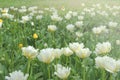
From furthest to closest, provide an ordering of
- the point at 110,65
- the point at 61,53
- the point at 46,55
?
the point at 61,53, the point at 46,55, the point at 110,65

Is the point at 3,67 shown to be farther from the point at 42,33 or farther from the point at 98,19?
the point at 98,19

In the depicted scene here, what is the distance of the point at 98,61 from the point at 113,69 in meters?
0.24

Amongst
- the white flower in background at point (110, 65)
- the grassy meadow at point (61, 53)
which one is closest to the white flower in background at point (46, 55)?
the grassy meadow at point (61, 53)

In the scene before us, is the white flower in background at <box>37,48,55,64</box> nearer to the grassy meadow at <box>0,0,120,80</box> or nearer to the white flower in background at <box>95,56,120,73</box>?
the grassy meadow at <box>0,0,120,80</box>

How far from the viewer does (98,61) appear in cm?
314

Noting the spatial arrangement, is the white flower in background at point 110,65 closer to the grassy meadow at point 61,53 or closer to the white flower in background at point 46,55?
the grassy meadow at point 61,53

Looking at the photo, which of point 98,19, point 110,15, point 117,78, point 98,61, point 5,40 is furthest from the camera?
point 110,15

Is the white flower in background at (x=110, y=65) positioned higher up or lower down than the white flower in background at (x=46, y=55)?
lower down

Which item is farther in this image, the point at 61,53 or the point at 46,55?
the point at 61,53

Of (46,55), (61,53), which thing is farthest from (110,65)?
(61,53)

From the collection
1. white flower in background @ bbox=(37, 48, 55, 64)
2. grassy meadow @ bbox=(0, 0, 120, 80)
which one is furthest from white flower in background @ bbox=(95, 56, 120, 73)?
white flower in background @ bbox=(37, 48, 55, 64)

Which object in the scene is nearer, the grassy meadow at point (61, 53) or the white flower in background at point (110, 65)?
the white flower in background at point (110, 65)

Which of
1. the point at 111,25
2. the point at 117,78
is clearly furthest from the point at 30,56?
the point at 111,25

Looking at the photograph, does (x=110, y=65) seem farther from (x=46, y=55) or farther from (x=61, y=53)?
(x=61, y=53)
